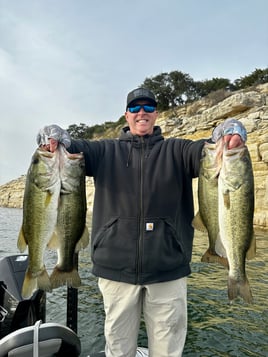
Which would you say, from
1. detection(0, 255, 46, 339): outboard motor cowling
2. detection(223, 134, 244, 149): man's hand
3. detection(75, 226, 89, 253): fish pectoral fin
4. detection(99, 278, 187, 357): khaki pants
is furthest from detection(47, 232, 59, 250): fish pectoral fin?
detection(223, 134, 244, 149): man's hand

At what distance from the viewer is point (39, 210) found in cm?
316

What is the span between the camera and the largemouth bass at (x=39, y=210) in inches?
123

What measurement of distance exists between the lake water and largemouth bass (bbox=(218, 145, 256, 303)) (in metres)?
2.65

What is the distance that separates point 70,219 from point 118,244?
0.58 m

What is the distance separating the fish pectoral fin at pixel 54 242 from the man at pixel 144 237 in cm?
48

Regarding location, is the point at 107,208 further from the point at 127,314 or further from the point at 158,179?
the point at 127,314

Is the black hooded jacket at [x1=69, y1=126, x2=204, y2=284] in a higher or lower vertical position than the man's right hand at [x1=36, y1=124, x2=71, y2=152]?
lower

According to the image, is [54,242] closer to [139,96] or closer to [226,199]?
[226,199]

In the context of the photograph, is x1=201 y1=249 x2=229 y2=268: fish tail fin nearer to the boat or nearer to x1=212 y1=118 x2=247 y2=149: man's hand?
x1=212 y1=118 x2=247 y2=149: man's hand

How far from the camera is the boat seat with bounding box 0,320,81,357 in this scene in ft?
10.6

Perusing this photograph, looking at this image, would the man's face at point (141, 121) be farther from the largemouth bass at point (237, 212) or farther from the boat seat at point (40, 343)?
the boat seat at point (40, 343)

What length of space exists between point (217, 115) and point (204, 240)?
46.1ft

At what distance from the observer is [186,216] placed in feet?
12.3

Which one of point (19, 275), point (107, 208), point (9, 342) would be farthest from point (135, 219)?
point (19, 275)
